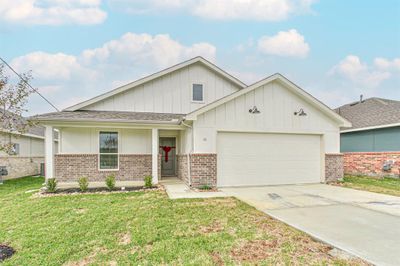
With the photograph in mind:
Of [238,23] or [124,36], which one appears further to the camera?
[124,36]

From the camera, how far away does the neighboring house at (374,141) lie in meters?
13.7

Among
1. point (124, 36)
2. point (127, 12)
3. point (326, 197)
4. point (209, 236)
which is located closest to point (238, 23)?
point (127, 12)

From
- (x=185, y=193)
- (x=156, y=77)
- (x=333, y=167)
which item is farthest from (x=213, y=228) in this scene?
(x=156, y=77)


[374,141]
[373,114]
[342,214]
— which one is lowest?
[342,214]

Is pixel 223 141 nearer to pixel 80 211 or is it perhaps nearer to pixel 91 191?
pixel 91 191

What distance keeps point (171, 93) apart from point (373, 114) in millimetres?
13331

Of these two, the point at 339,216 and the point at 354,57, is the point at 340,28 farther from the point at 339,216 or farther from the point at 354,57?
the point at 339,216

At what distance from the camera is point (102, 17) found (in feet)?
48.1

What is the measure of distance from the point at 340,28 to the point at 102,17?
610 inches

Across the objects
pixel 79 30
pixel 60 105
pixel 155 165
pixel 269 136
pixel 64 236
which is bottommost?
pixel 64 236


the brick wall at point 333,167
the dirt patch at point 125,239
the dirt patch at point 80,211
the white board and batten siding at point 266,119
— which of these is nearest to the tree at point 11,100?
the dirt patch at point 80,211

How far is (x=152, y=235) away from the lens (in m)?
4.97

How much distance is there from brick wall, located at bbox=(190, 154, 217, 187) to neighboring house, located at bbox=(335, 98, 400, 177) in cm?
1040

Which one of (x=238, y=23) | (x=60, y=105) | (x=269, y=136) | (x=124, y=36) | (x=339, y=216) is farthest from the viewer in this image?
(x=60, y=105)
